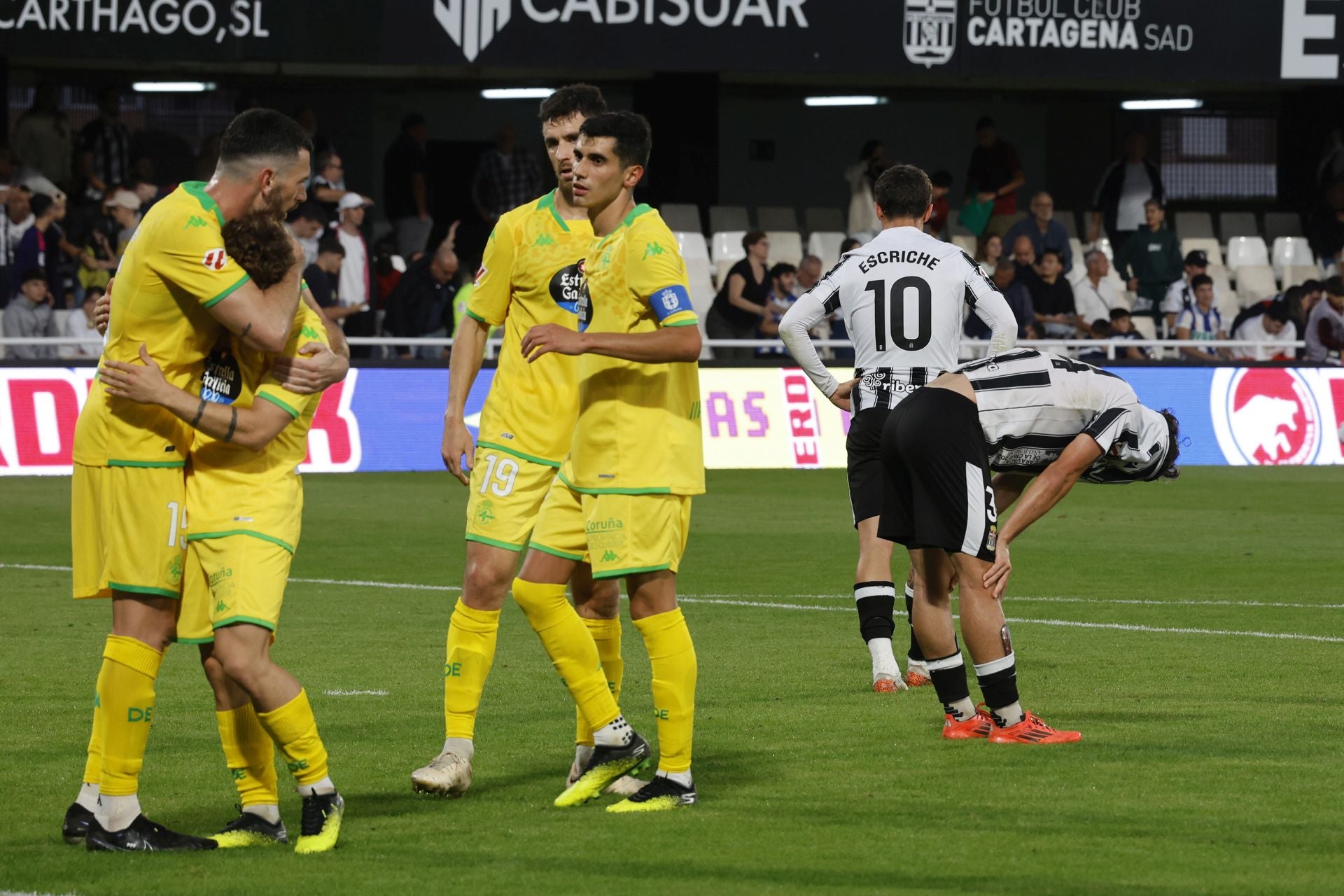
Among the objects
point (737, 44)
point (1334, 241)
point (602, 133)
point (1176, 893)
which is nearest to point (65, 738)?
point (602, 133)

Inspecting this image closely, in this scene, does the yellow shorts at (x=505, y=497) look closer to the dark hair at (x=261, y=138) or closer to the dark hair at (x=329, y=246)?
the dark hair at (x=261, y=138)

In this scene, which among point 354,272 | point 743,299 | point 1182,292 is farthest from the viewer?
point 1182,292

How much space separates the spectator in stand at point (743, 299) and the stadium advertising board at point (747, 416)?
4.58 feet

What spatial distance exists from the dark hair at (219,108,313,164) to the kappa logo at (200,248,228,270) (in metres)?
0.28

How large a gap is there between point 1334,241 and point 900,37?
8.32m

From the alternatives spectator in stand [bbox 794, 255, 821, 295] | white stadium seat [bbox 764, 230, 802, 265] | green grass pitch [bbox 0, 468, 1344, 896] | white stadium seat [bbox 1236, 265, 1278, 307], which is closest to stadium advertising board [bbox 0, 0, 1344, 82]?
spectator in stand [bbox 794, 255, 821, 295]

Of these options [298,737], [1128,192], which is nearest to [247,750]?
[298,737]

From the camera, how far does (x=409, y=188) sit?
2550 cm

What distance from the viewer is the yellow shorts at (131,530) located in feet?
19.1

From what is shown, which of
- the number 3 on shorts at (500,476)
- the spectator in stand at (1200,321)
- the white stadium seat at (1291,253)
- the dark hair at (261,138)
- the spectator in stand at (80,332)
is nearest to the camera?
the dark hair at (261,138)

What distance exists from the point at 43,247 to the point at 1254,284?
16104 millimetres

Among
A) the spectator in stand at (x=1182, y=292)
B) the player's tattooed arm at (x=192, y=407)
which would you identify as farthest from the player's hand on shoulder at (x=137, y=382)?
the spectator in stand at (x=1182, y=292)

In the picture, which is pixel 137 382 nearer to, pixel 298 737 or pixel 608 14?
pixel 298 737

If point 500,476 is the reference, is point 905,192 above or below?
above
